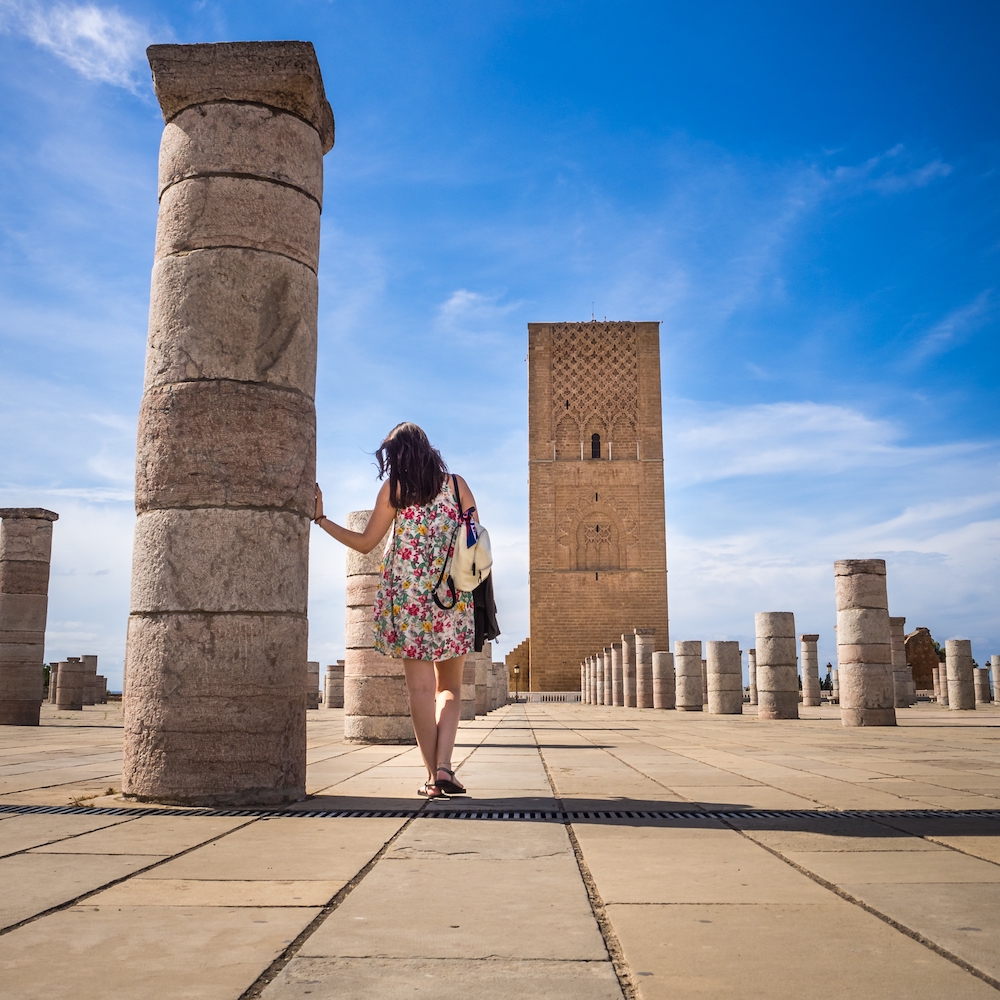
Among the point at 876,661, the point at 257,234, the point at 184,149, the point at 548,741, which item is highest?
the point at 184,149

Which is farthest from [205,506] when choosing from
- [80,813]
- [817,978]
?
[817,978]

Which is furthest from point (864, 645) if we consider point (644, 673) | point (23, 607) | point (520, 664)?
point (520, 664)

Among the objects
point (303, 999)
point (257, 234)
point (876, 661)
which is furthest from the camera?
point (876, 661)

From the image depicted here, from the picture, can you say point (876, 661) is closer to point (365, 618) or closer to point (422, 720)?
point (365, 618)

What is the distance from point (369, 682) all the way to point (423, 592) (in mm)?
4435

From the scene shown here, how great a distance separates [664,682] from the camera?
23453mm

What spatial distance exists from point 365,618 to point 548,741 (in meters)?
2.10

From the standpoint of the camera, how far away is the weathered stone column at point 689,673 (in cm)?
2117

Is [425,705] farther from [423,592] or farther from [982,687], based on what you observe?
[982,687]

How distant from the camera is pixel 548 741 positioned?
29.8 ft

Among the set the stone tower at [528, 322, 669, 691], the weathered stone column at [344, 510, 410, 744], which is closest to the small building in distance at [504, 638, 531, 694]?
the stone tower at [528, 322, 669, 691]

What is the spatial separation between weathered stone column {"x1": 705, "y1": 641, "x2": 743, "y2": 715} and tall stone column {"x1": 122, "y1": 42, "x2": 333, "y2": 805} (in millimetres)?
15293

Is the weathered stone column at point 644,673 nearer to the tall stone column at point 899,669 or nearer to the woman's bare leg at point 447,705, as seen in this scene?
the tall stone column at point 899,669

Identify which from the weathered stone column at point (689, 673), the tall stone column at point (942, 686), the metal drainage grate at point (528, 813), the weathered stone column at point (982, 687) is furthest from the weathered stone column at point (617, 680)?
the metal drainage grate at point (528, 813)
